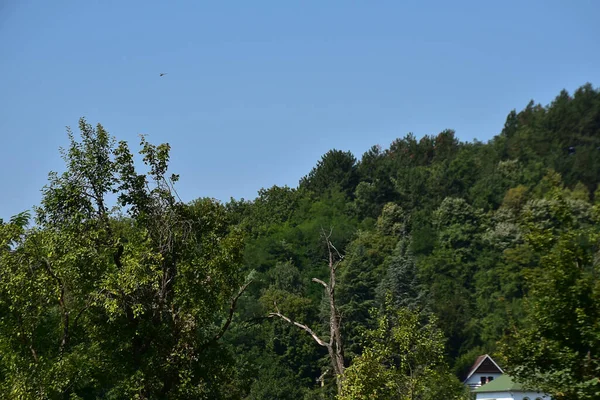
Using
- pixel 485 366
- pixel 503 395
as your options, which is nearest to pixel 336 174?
pixel 485 366

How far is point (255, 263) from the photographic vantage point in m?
88.4

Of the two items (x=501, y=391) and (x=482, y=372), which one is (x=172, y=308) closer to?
(x=501, y=391)

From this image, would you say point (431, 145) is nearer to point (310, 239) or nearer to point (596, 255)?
point (310, 239)

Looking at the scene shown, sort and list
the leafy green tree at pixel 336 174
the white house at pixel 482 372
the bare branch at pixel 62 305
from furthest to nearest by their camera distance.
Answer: the leafy green tree at pixel 336 174 → the white house at pixel 482 372 → the bare branch at pixel 62 305

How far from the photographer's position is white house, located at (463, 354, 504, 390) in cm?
6731

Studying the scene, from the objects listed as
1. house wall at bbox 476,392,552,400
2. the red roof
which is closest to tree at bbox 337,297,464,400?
house wall at bbox 476,392,552,400

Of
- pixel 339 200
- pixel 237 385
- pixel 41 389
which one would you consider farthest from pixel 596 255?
pixel 339 200

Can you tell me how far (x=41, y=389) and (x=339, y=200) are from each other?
88759 millimetres

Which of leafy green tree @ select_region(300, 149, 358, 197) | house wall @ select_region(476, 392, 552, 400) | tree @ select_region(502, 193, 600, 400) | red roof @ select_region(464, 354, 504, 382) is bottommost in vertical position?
tree @ select_region(502, 193, 600, 400)

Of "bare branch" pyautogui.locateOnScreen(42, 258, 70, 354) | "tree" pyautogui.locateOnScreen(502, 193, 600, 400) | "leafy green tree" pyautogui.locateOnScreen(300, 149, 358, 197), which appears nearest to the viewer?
"tree" pyautogui.locateOnScreen(502, 193, 600, 400)

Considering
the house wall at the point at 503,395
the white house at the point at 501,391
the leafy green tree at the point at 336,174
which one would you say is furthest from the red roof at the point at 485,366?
the leafy green tree at the point at 336,174

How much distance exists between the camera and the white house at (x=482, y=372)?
6731 cm

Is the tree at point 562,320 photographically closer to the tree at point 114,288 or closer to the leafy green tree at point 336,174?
the tree at point 114,288

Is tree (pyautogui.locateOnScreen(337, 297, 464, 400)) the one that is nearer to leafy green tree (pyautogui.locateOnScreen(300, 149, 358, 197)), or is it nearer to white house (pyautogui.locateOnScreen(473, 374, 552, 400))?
white house (pyautogui.locateOnScreen(473, 374, 552, 400))
